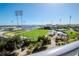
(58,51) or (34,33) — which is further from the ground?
(34,33)

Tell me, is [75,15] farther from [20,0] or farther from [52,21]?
[20,0]

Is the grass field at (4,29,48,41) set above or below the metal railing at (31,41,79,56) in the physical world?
above

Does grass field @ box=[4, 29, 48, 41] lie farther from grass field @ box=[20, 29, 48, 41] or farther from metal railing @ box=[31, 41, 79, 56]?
metal railing @ box=[31, 41, 79, 56]

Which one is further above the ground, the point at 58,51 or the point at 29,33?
the point at 29,33

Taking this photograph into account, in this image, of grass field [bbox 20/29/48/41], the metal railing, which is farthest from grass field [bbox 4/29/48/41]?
the metal railing

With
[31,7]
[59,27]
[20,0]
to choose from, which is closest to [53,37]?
[59,27]

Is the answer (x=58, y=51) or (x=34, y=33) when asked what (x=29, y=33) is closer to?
(x=34, y=33)

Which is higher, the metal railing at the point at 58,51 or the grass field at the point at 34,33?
the grass field at the point at 34,33

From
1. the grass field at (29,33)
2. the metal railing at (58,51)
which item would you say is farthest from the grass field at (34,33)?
the metal railing at (58,51)

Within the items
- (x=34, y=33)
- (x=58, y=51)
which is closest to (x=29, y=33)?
(x=34, y=33)

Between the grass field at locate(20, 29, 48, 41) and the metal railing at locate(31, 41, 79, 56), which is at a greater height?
the grass field at locate(20, 29, 48, 41)

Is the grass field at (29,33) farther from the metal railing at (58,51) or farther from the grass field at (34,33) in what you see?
the metal railing at (58,51)
